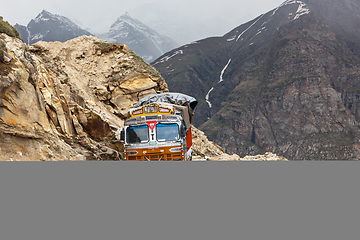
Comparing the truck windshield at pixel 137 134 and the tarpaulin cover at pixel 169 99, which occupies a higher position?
the tarpaulin cover at pixel 169 99

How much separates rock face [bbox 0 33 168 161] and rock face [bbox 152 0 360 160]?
100.0 m

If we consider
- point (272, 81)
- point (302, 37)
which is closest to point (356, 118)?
point (272, 81)

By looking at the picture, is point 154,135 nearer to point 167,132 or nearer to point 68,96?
point 167,132

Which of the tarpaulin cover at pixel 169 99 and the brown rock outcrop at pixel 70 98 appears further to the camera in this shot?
the tarpaulin cover at pixel 169 99

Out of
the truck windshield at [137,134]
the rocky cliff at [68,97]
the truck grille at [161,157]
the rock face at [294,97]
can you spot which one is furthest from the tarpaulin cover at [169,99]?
the rock face at [294,97]

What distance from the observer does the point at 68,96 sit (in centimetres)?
1700

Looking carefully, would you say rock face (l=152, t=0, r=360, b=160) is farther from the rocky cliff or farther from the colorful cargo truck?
the colorful cargo truck

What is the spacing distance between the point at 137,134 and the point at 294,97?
13575 centimetres

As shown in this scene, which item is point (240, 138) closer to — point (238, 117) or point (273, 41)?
point (238, 117)

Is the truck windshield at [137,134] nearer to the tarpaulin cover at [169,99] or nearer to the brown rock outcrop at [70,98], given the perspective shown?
the brown rock outcrop at [70,98]

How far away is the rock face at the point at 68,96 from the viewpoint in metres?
11.0

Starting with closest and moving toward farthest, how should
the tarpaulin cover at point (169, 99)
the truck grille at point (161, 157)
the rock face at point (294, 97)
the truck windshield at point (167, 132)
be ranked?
the truck grille at point (161, 157) → the truck windshield at point (167, 132) → the tarpaulin cover at point (169, 99) → the rock face at point (294, 97)

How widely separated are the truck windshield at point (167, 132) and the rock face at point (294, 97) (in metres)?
106

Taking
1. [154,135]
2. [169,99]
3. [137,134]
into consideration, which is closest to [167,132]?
[154,135]
